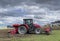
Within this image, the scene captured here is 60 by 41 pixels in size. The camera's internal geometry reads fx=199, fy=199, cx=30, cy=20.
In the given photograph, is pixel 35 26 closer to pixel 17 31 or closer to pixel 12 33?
pixel 17 31

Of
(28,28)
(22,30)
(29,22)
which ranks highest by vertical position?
(29,22)

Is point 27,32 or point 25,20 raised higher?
point 25,20

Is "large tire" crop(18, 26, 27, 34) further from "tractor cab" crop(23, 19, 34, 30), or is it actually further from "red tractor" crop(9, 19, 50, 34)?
"tractor cab" crop(23, 19, 34, 30)

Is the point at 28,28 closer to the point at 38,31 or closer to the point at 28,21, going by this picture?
the point at 28,21

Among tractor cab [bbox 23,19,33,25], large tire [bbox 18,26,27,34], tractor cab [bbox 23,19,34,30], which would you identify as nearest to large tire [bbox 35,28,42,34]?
tractor cab [bbox 23,19,34,30]

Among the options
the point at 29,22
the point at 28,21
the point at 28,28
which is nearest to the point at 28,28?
the point at 28,28

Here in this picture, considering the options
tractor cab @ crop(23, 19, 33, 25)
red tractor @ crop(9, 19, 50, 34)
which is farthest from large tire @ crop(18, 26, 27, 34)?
tractor cab @ crop(23, 19, 33, 25)

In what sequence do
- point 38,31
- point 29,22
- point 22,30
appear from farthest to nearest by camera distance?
point 22,30 → point 29,22 → point 38,31

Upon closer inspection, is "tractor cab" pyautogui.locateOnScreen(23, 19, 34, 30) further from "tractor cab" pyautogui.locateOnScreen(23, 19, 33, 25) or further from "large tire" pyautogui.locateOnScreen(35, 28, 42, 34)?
"large tire" pyautogui.locateOnScreen(35, 28, 42, 34)

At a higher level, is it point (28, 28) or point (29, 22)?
point (29, 22)

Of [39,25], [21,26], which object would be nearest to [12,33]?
[21,26]

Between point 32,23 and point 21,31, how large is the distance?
1740 millimetres

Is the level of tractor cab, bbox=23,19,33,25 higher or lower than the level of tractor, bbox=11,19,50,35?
higher

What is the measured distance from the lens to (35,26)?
25.4 m
